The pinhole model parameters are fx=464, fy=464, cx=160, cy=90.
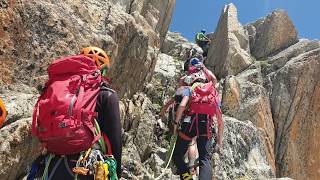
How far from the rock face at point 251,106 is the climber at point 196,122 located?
13077 mm

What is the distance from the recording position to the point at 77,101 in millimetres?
6973

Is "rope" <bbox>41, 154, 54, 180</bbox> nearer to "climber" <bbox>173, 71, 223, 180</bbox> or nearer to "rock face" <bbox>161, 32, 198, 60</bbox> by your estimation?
"climber" <bbox>173, 71, 223, 180</bbox>

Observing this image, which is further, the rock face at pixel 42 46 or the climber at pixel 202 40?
the climber at pixel 202 40

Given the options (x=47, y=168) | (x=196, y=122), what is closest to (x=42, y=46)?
(x=196, y=122)

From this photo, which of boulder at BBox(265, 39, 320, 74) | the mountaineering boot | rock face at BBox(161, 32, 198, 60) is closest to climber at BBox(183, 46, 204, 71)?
the mountaineering boot

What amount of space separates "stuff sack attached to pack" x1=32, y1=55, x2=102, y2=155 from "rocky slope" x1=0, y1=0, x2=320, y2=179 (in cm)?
377

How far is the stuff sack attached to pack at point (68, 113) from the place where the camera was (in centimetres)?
686

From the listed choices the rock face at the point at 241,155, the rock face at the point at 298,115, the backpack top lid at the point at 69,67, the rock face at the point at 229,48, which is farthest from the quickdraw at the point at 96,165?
the rock face at the point at 229,48

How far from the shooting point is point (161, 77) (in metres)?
27.1

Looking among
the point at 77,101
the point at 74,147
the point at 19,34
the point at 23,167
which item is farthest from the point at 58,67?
the point at 19,34

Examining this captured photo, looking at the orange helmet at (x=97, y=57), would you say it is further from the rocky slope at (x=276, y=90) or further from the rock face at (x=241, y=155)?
the rocky slope at (x=276, y=90)

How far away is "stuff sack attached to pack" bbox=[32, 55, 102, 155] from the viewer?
686cm

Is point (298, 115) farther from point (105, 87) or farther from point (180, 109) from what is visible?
point (105, 87)

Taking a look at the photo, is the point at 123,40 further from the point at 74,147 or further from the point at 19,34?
the point at 74,147
